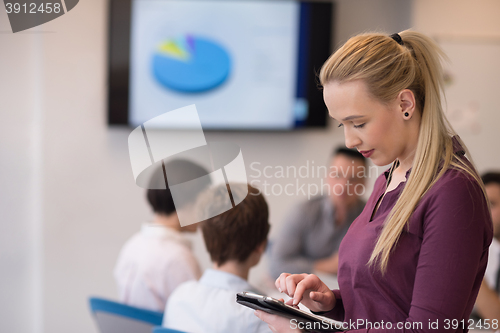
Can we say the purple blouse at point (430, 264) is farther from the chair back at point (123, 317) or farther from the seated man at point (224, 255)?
the chair back at point (123, 317)

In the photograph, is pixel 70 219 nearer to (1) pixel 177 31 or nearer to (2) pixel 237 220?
(1) pixel 177 31

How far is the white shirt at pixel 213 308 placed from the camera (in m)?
1.22

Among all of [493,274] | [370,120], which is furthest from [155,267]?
[493,274]

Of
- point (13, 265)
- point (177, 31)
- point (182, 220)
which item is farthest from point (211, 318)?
point (177, 31)

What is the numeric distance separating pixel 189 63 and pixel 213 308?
5.16 ft

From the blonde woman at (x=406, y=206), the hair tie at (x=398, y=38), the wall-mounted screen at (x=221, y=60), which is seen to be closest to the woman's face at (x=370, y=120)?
the blonde woman at (x=406, y=206)

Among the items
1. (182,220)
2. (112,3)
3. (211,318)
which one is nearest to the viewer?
(211,318)

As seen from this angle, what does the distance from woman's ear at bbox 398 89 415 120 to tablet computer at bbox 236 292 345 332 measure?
40cm

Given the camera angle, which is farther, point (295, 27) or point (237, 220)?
point (295, 27)

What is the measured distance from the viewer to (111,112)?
8.12 feet

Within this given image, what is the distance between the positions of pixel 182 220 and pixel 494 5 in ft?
7.22

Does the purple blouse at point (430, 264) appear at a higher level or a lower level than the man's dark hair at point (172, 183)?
higher

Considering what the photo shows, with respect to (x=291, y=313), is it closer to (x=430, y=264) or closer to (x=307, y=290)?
(x=307, y=290)

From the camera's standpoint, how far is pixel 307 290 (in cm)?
95
